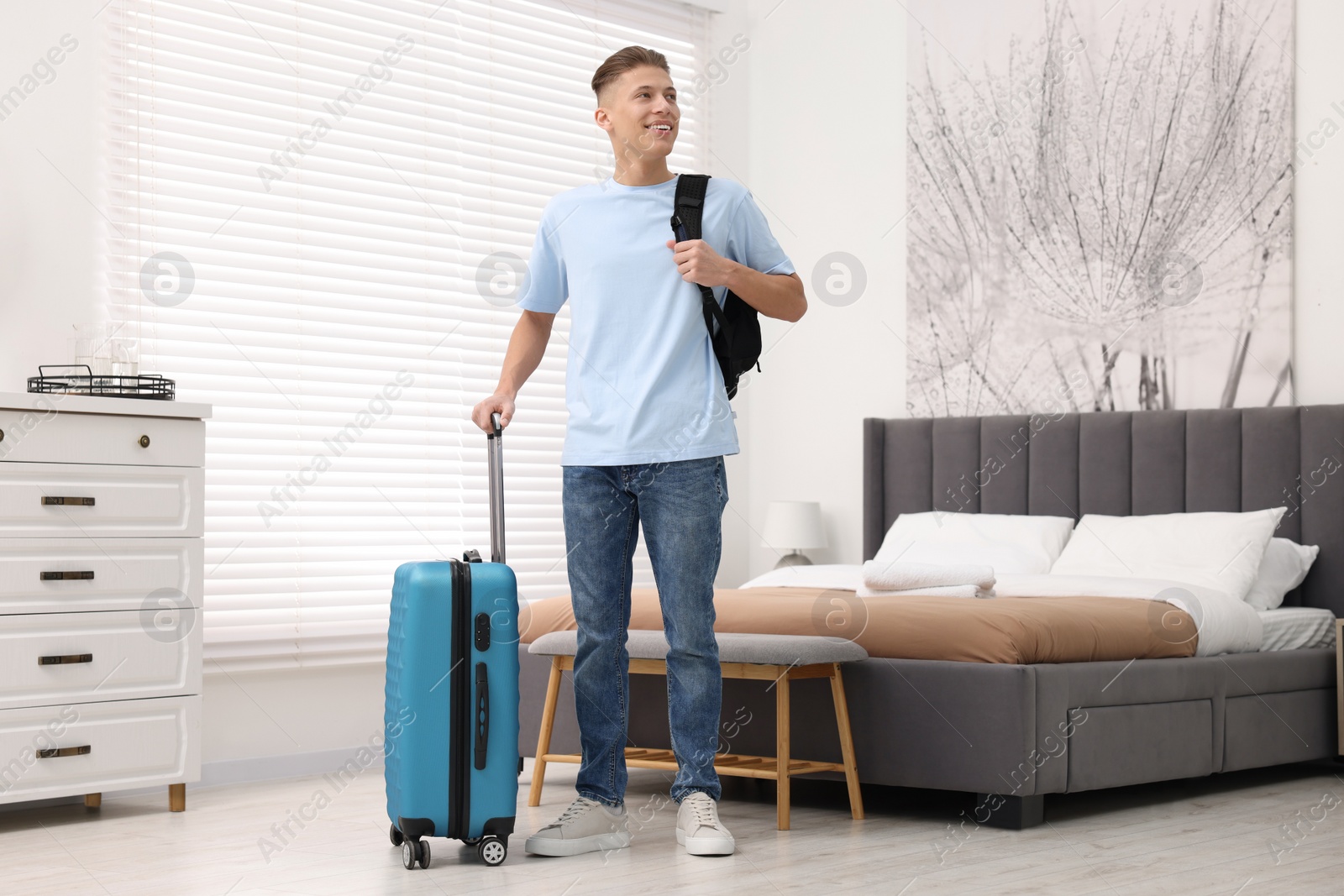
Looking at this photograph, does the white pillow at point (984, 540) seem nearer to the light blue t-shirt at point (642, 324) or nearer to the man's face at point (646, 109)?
the light blue t-shirt at point (642, 324)

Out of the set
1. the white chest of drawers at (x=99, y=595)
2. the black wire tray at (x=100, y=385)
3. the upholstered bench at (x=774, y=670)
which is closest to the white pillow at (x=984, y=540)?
the upholstered bench at (x=774, y=670)

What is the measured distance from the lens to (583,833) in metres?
2.78

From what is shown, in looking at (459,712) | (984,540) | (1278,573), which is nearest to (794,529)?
(984,540)

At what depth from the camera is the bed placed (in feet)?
10.5

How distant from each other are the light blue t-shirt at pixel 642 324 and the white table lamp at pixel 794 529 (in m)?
2.80

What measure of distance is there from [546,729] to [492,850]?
95cm

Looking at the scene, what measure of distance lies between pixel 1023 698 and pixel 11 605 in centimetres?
237

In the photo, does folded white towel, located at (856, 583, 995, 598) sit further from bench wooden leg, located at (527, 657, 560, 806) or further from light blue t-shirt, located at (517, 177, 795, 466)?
light blue t-shirt, located at (517, 177, 795, 466)

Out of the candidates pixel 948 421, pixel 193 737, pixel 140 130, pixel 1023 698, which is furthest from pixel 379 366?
pixel 1023 698

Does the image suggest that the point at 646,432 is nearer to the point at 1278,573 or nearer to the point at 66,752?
the point at 66,752

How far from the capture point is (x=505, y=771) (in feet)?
8.70

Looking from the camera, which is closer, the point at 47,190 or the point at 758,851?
the point at 758,851

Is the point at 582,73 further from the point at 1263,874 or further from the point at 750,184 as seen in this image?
the point at 1263,874

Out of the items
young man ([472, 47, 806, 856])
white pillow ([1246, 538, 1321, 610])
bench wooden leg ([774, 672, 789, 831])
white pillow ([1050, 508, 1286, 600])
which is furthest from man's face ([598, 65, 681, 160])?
white pillow ([1246, 538, 1321, 610])
